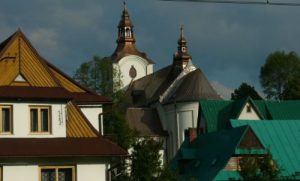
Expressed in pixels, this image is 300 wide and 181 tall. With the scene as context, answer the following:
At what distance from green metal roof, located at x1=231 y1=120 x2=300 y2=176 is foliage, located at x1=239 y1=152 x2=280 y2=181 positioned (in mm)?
14826

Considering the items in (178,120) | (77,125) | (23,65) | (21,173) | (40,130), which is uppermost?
(178,120)

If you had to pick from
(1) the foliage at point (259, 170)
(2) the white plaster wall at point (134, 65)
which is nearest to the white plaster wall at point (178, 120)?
(2) the white plaster wall at point (134, 65)

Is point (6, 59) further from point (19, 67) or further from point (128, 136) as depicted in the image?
point (128, 136)

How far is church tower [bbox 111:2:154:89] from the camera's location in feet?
388

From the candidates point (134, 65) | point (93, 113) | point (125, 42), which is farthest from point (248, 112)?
point (125, 42)

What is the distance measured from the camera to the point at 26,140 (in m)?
25.4

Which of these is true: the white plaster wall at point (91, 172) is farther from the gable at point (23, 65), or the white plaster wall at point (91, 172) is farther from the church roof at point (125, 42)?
the church roof at point (125, 42)

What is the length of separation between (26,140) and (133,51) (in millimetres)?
96442

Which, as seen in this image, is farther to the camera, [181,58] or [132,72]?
[132,72]

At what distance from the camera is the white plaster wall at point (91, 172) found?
25.3 meters

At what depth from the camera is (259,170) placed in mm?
31562

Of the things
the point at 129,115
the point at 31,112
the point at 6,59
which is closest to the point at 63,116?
the point at 31,112

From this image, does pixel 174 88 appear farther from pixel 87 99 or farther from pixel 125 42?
pixel 87 99

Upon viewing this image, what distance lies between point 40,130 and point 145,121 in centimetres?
6277
